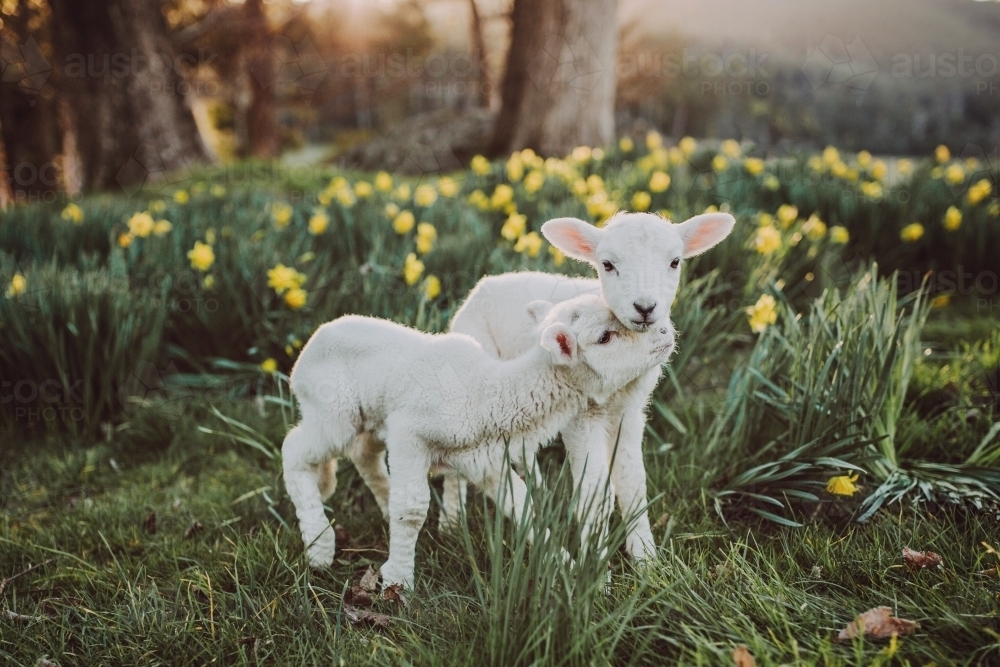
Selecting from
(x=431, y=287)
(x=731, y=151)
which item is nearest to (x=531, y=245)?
(x=431, y=287)

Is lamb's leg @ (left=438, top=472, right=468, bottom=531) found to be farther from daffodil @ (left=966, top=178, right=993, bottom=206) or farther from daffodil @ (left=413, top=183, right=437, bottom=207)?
daffodil @ (left=966, top=178, right=993, bottom=206)

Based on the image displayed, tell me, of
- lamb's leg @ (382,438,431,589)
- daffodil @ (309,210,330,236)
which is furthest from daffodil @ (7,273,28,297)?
lamb's leg @ (382,438,431,589)

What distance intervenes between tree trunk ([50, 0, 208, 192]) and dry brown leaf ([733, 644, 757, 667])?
8.72 metres

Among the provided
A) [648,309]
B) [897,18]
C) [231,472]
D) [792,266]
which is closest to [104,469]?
[231,472]

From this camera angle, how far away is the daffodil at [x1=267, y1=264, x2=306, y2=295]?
3.45 meters

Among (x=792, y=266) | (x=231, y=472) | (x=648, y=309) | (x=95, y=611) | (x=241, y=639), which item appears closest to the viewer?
(x=648, y=309)

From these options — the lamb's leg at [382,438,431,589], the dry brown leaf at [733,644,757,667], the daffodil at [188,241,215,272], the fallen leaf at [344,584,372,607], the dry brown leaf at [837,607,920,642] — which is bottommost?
the fallen leaf at [344,584,372,607]

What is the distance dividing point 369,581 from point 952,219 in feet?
14.9

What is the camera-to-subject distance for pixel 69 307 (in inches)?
130

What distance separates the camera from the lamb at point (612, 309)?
1.82 metres

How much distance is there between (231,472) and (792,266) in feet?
10.5

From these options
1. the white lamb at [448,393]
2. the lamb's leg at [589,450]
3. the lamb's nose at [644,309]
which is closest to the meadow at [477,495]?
the lamb's leg at [589,450]

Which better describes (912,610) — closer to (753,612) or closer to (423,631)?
(753,612)

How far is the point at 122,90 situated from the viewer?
354 inches
